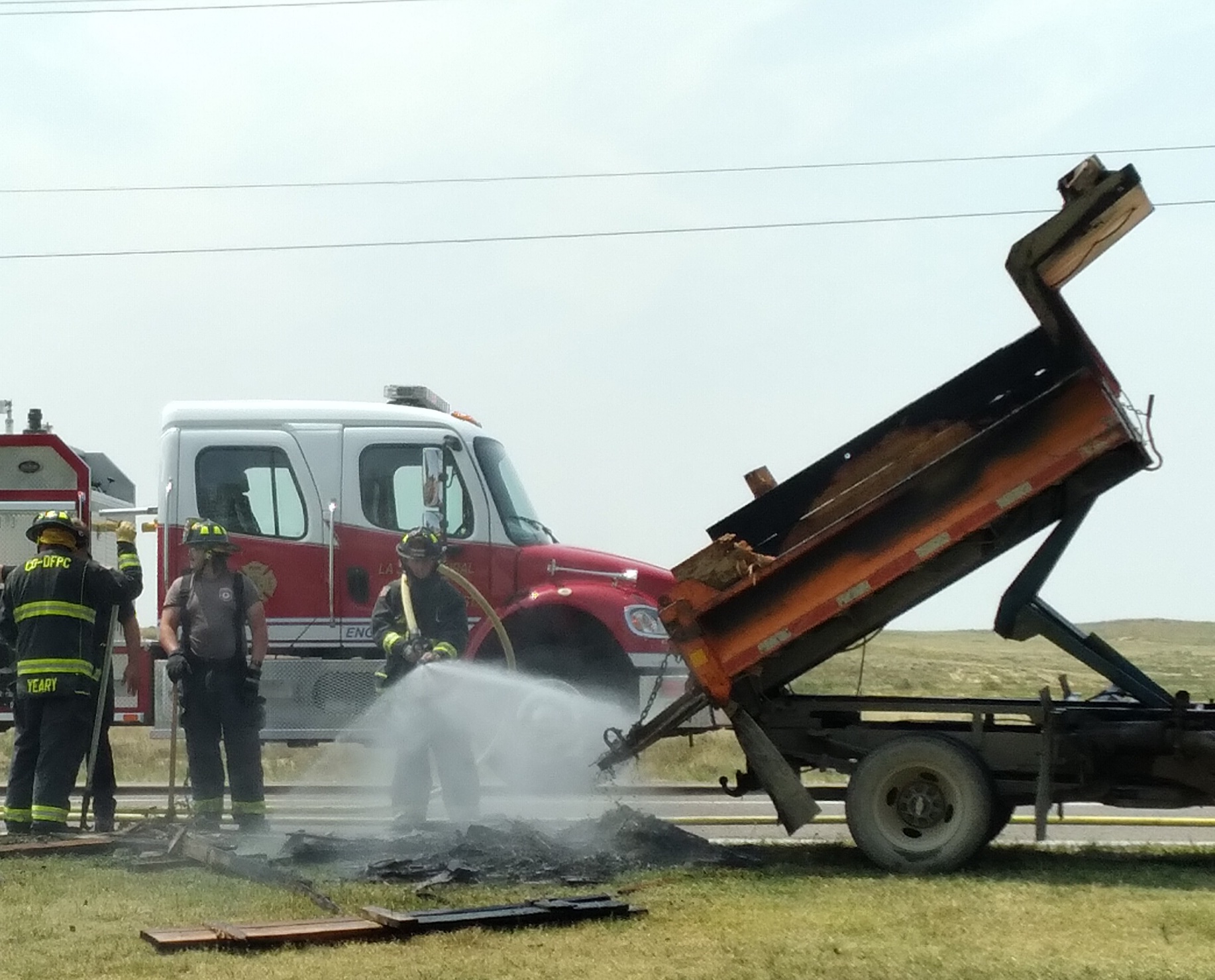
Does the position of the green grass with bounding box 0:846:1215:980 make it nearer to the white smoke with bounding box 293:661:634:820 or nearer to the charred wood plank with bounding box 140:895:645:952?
the charred wood plank with bounding box 140:895:645:952

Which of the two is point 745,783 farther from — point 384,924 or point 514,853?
point 384,924

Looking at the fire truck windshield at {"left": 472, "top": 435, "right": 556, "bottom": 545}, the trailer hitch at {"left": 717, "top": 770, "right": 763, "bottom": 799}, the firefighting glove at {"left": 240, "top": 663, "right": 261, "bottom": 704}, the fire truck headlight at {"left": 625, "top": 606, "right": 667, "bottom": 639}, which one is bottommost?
the trailer hitch at {"left": 717, "top": 770, "right": 763, "bottom": 799}

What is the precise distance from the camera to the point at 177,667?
1075cm

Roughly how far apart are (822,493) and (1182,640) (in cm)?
10049

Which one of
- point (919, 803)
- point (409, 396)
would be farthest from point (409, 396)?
point (919, 803)

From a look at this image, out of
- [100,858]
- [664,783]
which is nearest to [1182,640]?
[664,783]

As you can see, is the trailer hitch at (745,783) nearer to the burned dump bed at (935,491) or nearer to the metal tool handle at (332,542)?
the burned dump bed at (935,491)

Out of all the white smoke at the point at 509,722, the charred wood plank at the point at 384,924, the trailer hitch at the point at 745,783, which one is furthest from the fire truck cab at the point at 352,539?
the charred wood plank at the point at 384,924

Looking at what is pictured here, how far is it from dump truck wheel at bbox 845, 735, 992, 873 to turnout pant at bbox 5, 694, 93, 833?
482 centimetres

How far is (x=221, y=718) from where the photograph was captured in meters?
10.9

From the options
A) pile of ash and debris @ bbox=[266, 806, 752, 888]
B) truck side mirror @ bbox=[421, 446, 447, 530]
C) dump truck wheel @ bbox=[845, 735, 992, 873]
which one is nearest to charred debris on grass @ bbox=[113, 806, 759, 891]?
Result: pile of ash and debris @ bbox=[266, 806, 752, 888]

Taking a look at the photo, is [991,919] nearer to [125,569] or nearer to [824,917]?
[824,917]

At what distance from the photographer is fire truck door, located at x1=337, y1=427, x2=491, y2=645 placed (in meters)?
12.9

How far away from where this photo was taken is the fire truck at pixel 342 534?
12.5m
